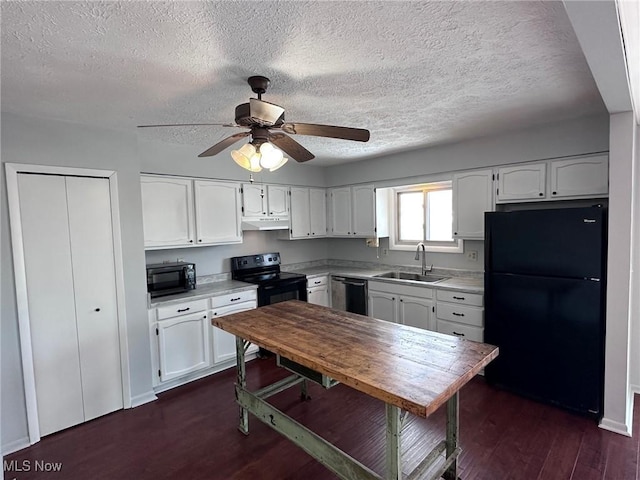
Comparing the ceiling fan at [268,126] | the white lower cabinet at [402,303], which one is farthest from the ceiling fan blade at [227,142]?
the white lower cabinet at [402,303]

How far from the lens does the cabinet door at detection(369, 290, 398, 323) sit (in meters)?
3.88

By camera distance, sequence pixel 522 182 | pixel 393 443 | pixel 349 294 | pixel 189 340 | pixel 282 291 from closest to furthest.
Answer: pixel 393 443 → pixel 522 182 → pixel 189 340 → pixel 282 291 → pixel 349 294

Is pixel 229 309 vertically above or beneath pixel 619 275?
beneath

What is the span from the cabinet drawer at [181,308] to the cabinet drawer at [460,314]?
7.99ft

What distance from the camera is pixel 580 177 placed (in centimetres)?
284

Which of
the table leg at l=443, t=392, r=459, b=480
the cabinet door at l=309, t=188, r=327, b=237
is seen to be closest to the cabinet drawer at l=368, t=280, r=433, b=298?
the cabinet door at l=309, t=188, r=327, b=237

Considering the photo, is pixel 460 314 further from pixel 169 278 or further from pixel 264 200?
pixel 169 278

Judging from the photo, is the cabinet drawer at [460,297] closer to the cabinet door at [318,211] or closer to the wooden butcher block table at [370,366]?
the wooden butcher block table at [370,366]

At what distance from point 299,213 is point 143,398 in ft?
8.96

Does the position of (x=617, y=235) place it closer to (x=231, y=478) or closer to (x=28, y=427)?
(x=231, y=478)

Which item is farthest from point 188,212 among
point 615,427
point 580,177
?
point 615,427

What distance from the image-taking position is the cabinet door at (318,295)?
170 inches

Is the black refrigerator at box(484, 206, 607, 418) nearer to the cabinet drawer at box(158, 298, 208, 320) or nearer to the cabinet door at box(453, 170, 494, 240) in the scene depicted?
the cabinet door at box(453, 170, 494, 240)

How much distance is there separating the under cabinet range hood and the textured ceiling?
1.53 metres
